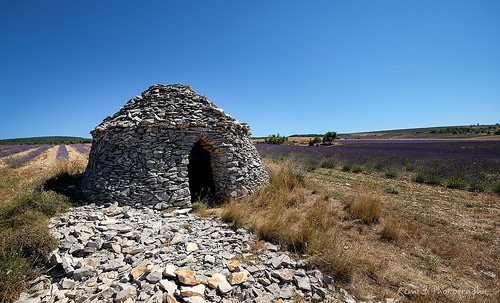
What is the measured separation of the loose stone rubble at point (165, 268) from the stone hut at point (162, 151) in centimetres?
132

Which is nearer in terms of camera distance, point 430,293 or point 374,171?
point 430,293

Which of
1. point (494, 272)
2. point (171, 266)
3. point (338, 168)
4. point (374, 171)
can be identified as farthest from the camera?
point (338, 168)

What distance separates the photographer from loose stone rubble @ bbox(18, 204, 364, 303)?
116 inches

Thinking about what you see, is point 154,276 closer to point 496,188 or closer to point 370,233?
point 370,233

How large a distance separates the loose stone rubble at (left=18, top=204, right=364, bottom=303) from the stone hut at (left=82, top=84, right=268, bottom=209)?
132cm

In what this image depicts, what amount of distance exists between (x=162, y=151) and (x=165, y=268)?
385 cm

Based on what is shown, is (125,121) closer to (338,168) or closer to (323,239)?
(323,239)

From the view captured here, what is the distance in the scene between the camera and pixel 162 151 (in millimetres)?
6348

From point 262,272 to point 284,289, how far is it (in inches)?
17.6

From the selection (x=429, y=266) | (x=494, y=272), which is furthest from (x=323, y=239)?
(x=494, y=272)

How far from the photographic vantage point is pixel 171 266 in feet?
11.1

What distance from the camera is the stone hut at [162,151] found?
605 centimetres

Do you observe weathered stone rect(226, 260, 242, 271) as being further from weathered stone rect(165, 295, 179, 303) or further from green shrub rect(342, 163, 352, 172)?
green shrub rect(342, 163, 352, 172)

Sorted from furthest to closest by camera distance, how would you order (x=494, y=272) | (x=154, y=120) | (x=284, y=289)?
(x=154, y=120) < (x=494, y=272) < (x=284, y=289)
